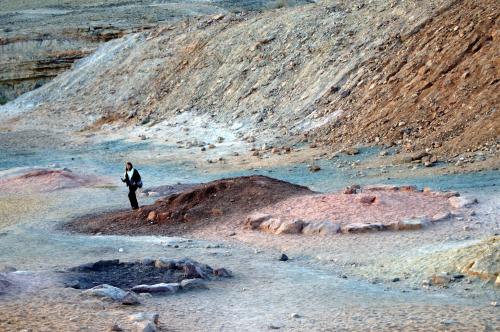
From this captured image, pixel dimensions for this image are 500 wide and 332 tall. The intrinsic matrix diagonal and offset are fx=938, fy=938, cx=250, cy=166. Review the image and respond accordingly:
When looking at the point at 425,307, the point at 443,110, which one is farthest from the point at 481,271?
the point at 443,110

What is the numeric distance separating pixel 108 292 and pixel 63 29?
38.0 m

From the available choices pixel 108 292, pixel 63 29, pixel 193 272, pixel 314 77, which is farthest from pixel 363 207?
pixel 63 29

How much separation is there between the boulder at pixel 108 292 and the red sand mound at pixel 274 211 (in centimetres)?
433

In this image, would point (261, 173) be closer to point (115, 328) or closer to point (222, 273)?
point (222, 273)

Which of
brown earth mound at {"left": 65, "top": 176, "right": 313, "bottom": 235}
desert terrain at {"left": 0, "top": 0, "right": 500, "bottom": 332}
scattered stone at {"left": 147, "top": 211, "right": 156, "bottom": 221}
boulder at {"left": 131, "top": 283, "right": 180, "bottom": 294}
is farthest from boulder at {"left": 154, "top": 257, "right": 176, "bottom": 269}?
scattered stone at {"left": 147, "top": 211, "right": 156, "bottom": 221}

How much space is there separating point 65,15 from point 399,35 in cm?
3170

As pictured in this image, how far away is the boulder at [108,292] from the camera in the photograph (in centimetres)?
859

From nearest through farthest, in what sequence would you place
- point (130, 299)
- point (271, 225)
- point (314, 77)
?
point (130, 299), point (271, 225), point (314, 77)

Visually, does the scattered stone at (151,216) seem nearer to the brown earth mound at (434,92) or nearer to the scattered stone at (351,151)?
the brown earth mound at (434,92)

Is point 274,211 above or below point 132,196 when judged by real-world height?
below

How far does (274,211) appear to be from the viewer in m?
13.8

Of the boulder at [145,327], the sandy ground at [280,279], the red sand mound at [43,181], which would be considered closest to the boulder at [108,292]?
the sandy ground at [280,279]

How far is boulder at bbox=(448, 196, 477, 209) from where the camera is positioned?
13.3m

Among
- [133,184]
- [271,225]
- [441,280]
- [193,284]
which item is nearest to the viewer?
[193,284]
